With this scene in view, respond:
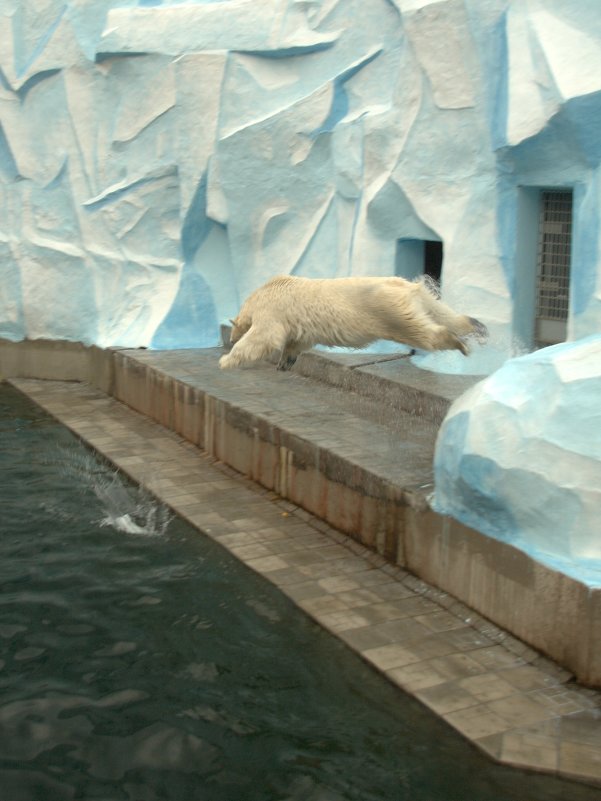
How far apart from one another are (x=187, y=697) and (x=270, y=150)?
9.20 m

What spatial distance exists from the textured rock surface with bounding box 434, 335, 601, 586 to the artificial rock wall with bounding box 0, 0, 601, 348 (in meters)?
3.34

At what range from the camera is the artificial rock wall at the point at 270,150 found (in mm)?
10625

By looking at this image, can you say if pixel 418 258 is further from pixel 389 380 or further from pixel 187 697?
pixel 187 697

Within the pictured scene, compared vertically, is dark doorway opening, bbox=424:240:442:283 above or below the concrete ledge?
above

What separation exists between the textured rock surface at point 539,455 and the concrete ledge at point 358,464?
180 millimetres

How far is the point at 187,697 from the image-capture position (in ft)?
21.8

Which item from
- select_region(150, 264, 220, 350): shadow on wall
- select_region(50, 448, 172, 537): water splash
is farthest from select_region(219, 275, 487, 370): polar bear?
select_region(150, 264, 220, 350): shadow on wall

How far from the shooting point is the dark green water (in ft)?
18.8

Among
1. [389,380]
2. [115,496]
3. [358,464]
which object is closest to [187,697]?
[358,464]

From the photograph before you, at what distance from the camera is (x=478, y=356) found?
37.7ft

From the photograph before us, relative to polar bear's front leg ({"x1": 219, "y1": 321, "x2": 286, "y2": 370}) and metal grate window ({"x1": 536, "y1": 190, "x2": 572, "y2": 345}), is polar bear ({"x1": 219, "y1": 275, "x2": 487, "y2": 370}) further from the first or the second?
metal grate window ({"x1": 536, "y1": 190, "x2": 572, "y2": 345})

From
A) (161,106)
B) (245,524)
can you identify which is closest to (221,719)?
(245,524)

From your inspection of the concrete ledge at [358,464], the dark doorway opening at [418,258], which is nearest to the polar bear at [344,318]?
the concrete ledge at [358,464]

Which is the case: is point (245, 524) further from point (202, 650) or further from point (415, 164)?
point (415, 164)
